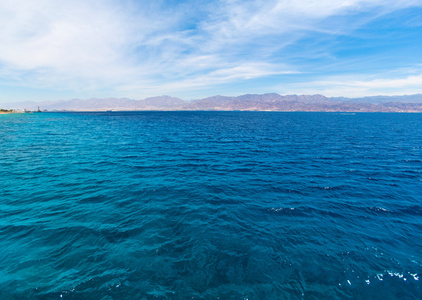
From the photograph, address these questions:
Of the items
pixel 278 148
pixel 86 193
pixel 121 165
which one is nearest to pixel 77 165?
pixel 121 165

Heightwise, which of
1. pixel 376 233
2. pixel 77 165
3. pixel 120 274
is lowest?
pixel 376 233

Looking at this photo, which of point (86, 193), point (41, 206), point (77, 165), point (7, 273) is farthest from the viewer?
point (77, 165)

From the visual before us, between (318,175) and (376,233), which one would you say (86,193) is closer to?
(376,233)

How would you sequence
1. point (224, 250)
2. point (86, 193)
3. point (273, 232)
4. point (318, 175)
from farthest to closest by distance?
point (318, 175)
point (86, 193)
point (273, 232)
point (224, 250)

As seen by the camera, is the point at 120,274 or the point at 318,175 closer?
the point at 120,274

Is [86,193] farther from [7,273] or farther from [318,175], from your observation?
[318,175]

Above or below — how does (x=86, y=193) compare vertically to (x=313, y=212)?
above

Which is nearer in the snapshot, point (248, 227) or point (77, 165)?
point (248, 227)

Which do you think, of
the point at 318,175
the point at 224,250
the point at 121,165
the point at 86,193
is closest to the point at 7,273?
the point at 86,193

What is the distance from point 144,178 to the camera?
2333 centimetres

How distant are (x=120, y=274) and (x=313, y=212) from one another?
15.3 m

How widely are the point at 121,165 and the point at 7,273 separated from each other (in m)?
19.2

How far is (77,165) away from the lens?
91.3ft

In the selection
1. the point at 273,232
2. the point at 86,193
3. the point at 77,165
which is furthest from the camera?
the point at 77,165
